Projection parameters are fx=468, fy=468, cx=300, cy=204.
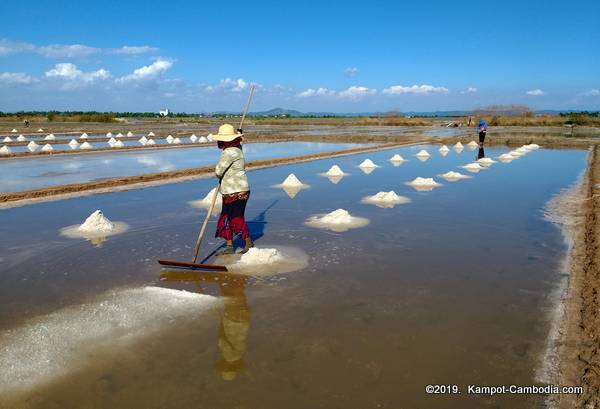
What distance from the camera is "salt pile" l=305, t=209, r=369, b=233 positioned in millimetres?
5953

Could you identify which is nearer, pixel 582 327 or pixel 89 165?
pixel 582 327

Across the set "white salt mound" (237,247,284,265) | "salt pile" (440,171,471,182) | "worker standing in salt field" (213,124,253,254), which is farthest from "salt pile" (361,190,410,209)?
"worker standing in salt field" (213,124,253,254)

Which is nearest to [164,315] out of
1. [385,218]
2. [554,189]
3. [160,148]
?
[385,218]

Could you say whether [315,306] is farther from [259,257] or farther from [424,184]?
[424,184]

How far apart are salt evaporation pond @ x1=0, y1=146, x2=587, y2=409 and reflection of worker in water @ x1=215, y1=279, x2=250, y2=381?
14 mm

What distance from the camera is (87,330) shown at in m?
3.16

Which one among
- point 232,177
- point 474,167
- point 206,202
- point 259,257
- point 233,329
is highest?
point 232,177

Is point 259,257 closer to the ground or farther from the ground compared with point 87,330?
farther from the ground

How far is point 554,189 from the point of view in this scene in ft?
29.3

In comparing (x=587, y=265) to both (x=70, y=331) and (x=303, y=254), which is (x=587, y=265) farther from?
(x=70, y=331)

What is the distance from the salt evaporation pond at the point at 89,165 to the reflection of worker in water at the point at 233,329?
6.69 m

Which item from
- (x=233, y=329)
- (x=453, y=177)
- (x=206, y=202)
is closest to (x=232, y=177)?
(x=233, y=329)

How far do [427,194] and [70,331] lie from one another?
21.4 ft

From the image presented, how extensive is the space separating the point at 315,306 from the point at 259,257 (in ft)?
3.71
